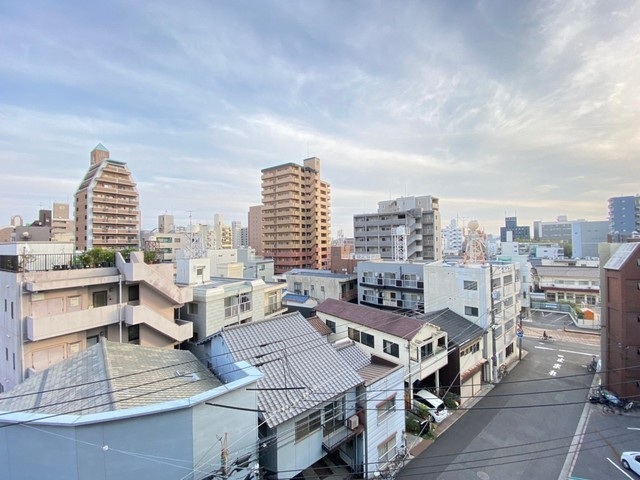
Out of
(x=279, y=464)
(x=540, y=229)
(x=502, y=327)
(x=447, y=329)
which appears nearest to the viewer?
(x=279, y=464)

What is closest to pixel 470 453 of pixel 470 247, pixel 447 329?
pixel 447 329

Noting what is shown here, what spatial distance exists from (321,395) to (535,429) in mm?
15136

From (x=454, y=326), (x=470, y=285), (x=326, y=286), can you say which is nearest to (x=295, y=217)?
(x=326, y=286)

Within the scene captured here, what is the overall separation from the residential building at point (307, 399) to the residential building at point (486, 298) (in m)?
12.1

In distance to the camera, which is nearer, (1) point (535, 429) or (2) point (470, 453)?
(2) point (470, 453)

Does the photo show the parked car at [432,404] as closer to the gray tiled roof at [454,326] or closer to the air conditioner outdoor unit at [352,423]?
the gray tiled roof at [454,326]

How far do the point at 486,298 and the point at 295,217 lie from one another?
154ft

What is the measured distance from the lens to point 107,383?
A: 8.67 meters

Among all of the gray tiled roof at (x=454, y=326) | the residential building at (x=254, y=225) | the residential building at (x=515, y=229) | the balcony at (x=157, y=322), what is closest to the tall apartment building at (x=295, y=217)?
the residential building at (x=254, y=225)

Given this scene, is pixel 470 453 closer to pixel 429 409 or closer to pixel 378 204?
pixel 429 409

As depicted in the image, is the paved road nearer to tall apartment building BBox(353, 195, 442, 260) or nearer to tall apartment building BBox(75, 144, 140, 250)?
tall apartment building BBox(353, 195, 442, 260)

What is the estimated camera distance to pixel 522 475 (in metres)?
14.2

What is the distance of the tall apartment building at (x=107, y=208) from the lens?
49938 millimetres

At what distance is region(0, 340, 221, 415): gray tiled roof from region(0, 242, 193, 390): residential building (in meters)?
4.44
